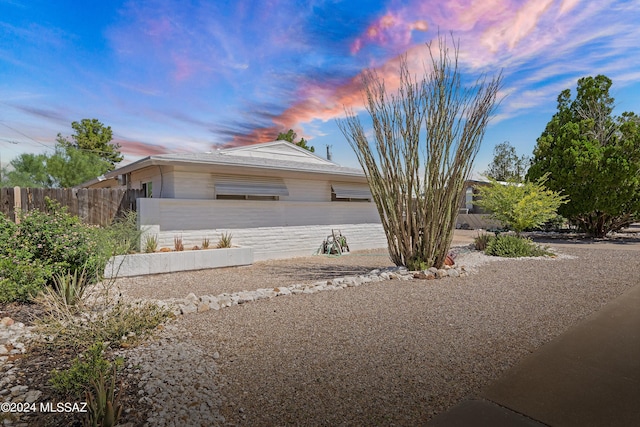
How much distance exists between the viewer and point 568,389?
105 inches

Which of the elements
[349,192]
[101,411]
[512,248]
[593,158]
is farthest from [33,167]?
[593,158]

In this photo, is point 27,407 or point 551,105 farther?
point 551,105

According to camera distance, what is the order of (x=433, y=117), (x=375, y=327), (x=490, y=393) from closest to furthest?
(x=490, y=393)
(x=375, y=327)
(x=433, y=117)

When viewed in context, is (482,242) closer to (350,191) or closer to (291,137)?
(350,191)

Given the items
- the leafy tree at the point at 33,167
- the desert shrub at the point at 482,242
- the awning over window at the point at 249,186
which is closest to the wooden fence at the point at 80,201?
the awning over window at the point at 249,186

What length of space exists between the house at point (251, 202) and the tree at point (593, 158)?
9.15 metres

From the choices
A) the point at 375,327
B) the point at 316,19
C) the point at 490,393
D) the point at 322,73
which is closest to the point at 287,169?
the point at 322,73

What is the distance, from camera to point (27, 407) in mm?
2312

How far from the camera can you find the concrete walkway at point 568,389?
2.28 meters

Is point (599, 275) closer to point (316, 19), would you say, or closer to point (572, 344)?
point (572, 344)

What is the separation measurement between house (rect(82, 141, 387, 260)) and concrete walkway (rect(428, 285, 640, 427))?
27.4 feet

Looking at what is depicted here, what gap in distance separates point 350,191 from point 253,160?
3.90m

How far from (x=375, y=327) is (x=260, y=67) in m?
10.1

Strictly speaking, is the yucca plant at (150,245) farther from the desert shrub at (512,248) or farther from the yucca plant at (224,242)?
the desert shrub at (512,248)
